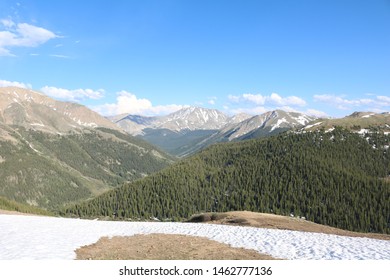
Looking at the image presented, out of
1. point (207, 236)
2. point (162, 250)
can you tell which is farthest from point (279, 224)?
point (162, 250)

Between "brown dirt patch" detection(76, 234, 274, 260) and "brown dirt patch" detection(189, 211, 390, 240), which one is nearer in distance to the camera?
"brown dirt patch" detection(76, 234, 274, 260)

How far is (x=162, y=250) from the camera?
2517 centimetres

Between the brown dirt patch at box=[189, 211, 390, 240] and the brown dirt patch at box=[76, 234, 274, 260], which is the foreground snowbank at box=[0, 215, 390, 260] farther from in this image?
the brown dirt patch at box=[189, 211, 390, 240]

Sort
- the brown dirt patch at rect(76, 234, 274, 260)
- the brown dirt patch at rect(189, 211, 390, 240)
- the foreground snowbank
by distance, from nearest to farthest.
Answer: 1. the brown dirt patch at rect(76, 234, 274, 260)
2. the foreground snowbank
3. the brown dirt patch at rect(189, 211, 390, 240)

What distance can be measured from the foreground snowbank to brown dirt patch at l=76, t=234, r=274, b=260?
140 cm

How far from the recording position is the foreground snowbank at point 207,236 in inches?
950

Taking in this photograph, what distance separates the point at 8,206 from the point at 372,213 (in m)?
181

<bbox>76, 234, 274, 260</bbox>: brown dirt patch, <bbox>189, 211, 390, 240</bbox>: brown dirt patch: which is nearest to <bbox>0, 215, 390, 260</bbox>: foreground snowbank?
<bbox>76, 234, 274, 260</bbox>: brown dirt patch

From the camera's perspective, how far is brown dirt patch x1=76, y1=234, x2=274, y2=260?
23283 mm

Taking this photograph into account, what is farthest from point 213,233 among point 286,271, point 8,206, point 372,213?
point 372,213

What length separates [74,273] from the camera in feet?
62.0

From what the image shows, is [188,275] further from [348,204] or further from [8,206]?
[348,204]

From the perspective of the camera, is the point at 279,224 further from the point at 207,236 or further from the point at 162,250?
the point at 162,250

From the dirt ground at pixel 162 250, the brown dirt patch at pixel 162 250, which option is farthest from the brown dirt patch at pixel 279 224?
the brown dirt patch at pixel 162 250
